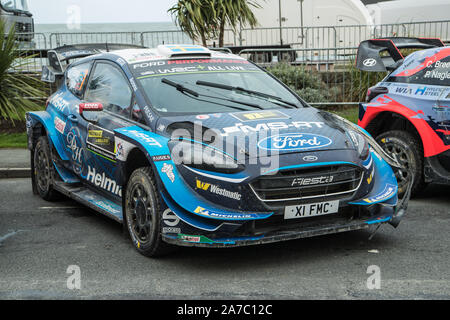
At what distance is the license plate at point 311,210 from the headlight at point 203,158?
49 centimetres

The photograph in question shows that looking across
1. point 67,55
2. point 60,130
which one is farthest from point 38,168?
point 67,55

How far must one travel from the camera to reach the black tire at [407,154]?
23.2ft

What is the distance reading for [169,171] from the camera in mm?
4984

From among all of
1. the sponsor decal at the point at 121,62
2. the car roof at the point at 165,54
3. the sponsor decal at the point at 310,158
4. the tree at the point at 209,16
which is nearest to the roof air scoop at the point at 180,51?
the car roof at the point at 165,54

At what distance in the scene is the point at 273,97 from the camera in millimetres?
6203

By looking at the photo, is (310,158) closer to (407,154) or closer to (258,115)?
(258,115)

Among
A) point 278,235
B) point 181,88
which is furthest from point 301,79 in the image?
point 278,235

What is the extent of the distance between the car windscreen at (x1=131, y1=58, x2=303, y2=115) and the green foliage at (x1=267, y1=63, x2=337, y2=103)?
293 inches

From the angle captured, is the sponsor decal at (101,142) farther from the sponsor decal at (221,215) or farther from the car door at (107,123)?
the sponsor decal at (221,215)

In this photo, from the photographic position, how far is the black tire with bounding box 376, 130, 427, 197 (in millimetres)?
7082

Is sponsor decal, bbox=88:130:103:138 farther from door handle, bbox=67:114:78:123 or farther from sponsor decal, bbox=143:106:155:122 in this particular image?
sponsor decal, bbox=143:106:155:122

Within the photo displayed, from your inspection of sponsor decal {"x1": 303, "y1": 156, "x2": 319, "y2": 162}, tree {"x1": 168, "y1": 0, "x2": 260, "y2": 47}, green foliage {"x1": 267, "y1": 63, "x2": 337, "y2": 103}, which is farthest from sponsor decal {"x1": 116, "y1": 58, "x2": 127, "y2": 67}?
tree {"x1": 168, "y1": 0, "x2": 260, "y2": 47}
